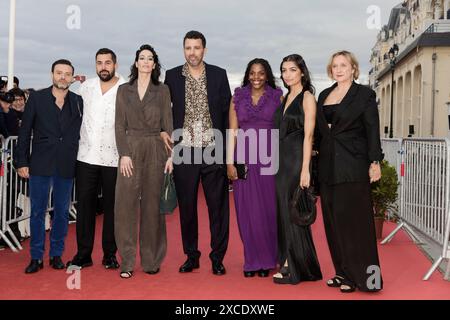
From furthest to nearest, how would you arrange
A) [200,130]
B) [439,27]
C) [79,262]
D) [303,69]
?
[439,27], [79,262], [200,130], [303,69]

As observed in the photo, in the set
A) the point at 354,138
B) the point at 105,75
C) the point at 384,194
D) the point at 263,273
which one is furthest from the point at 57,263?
the point at 384,194

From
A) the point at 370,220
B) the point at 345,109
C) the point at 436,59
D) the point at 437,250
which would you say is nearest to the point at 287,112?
the point at 345,109

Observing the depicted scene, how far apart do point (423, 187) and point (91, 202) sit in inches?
174

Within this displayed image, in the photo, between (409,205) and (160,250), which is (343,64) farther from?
(409,205)

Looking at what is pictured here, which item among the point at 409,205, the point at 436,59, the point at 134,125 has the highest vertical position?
the point at 436,59

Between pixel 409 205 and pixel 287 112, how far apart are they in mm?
3455

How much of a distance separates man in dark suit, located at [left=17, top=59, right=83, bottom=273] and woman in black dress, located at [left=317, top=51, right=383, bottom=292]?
101 inches

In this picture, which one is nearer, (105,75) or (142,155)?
(142,155)

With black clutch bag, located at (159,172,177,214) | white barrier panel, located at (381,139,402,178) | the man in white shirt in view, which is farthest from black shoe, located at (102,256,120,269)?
white barrier panel, located at (381,139,402,178)

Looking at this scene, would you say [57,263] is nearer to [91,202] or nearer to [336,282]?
[91,202]

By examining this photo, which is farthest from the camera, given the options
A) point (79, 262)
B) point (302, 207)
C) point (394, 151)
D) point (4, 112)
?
point (394, 151)

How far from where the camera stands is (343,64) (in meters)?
4.88

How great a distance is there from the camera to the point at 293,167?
518 centimetres
